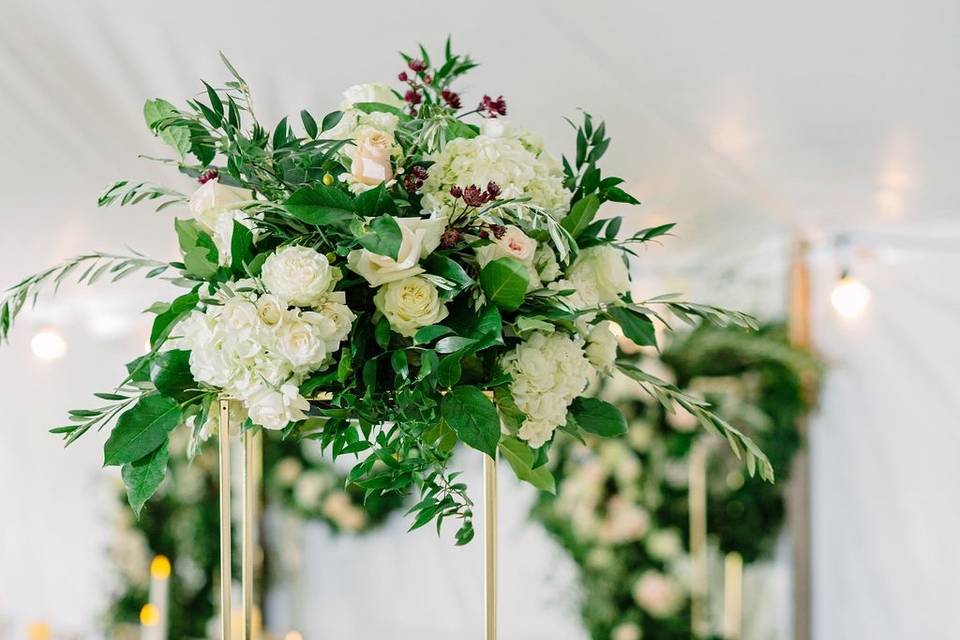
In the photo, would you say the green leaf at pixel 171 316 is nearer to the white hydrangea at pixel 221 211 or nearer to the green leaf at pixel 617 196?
the white hydrangea at pixel 221 211

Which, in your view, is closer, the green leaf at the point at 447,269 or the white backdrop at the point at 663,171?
the green leaf at the point at 447,269

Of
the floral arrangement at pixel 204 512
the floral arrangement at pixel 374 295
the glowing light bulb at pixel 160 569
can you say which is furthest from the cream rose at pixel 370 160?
the floral arrangement at pixel 204 512

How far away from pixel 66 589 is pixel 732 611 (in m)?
2.05

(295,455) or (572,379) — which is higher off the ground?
(572,379)

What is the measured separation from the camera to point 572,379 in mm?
892

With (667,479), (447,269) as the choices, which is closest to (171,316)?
(447,269)

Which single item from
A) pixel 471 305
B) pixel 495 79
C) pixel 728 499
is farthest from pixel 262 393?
pixel 728 499

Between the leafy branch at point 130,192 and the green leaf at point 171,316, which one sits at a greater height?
the leafy branch at point 130,192

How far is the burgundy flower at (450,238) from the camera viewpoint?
2.90 feet

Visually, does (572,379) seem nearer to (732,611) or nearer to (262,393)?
(262,393)

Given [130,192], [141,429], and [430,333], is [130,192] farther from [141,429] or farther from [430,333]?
[430,333]

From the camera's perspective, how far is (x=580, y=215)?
967mm

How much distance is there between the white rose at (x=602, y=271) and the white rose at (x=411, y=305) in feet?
0.55

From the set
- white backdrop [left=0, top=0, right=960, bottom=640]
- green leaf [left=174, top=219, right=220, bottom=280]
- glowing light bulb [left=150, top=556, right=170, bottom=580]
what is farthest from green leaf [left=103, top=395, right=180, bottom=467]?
glowing light bulb [left=150, top=556, right=170, bottom=580]
